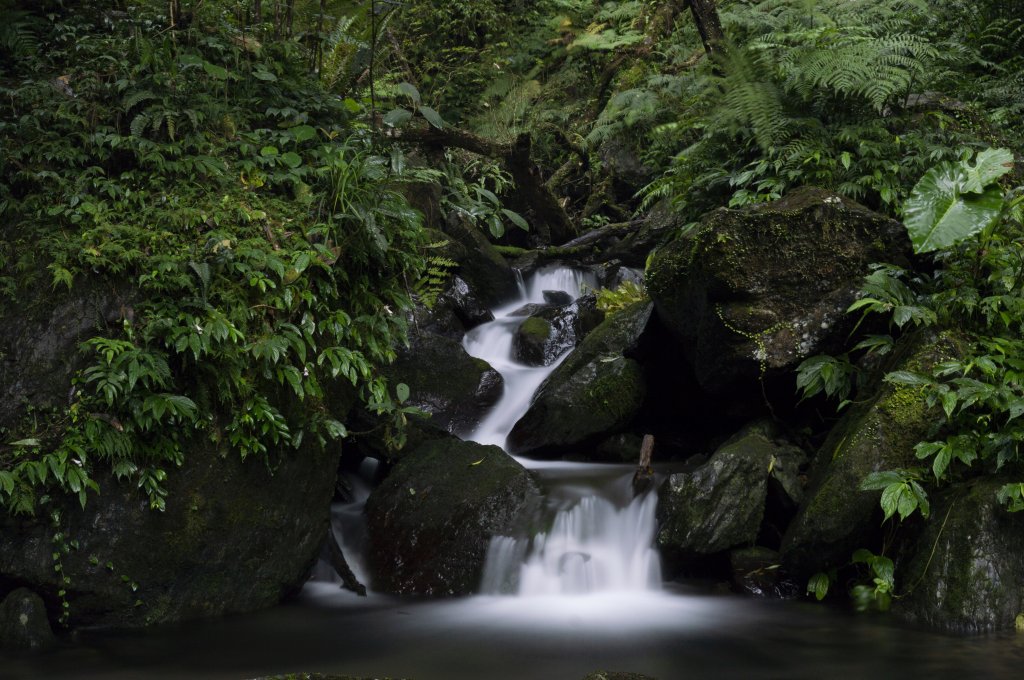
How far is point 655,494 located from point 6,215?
4890 millimetres

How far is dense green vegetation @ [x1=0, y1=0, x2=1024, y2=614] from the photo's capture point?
4539mm

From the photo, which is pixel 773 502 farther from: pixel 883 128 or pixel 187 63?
pixel 187 63

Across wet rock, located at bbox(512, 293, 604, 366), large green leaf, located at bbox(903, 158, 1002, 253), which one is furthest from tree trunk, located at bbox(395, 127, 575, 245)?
large green leaf, located at bbox(903, 158, 1002, 253)

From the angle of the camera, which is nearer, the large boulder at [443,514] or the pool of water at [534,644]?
the pool of water at [534,644]

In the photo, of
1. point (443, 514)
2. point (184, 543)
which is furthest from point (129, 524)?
point (443, 514)

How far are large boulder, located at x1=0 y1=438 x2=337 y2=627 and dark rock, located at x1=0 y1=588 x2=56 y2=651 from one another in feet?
0.28

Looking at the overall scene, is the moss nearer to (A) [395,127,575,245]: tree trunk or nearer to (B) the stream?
(A) [395,127,575,245]: tree trunk

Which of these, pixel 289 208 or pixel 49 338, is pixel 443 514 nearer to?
pixel 289 208

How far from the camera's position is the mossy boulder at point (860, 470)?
196 inches

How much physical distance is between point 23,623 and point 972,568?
530 centimetres

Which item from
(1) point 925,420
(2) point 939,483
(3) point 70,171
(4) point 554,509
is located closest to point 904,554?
(2) point 939,483

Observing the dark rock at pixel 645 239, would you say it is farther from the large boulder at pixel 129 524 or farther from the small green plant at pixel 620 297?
the large boulder at pixel 129 524

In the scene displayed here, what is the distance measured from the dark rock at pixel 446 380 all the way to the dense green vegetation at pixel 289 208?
166 cm

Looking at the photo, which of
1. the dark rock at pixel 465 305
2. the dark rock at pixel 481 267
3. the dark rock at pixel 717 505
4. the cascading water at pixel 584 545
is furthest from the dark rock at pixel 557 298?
the dark rock at pixel 717 505
